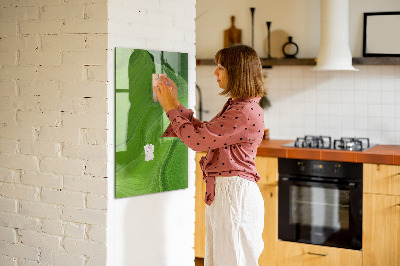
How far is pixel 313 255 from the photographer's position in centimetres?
415

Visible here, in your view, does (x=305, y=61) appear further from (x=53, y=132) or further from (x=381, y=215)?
(x=53, y=132)

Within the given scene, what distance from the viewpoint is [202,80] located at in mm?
5133

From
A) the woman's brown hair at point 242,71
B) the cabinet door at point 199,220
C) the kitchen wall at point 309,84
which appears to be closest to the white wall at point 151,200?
the woman's brown hair at point 242,71

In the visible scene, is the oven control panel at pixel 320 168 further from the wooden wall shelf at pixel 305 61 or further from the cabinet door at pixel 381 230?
the wooden wall shelf at pixel 305 61

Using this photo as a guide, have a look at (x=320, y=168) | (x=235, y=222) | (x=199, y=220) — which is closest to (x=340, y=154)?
(x=320, y=168)

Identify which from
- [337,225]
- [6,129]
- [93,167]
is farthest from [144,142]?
[337,225]

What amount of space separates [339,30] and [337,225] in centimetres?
142

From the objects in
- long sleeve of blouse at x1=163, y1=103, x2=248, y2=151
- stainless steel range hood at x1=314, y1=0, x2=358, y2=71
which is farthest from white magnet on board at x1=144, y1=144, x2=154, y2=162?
stainless steel range hood at x1=314, y1=0, x2=358, y2=71

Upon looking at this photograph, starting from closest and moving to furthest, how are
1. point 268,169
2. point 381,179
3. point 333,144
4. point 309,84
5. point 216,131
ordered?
point 216,131 < point 381,179 < point 268,169 < point 333,144 < point 309,84

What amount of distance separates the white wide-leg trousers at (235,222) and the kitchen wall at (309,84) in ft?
6.86

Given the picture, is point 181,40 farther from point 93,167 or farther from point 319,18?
point 319,18

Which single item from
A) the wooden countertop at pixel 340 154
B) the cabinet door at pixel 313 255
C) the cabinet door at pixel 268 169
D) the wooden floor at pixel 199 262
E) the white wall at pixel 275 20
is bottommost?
the wooden floor at pixel 199 262

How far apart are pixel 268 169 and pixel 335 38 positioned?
3.57ft

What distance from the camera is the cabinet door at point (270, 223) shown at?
4.23 meters
